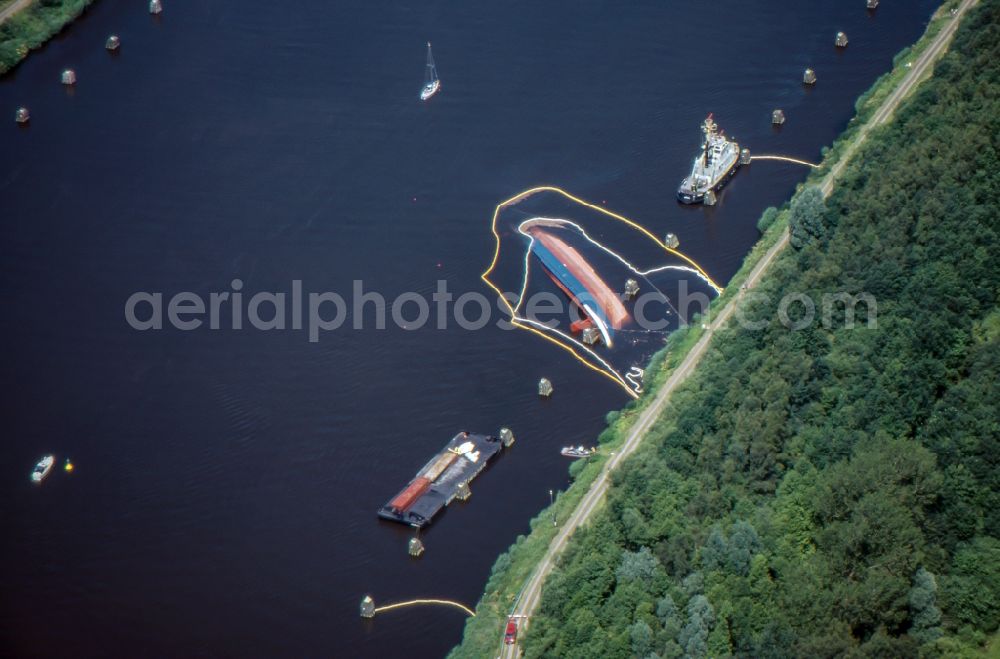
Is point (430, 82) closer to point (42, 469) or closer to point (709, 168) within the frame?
point (709, 168)

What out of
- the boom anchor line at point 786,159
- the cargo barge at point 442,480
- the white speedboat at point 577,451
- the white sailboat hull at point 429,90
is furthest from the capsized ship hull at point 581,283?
the white sailboat hull at point 429,90

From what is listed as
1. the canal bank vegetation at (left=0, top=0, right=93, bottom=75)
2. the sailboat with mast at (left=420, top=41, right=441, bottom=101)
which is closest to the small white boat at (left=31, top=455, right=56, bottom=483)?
the sailboat with mast at (left=420, top=41, right=441, bottom=101)

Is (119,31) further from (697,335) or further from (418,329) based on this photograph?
(697,335)

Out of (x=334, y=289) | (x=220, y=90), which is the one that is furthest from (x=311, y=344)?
(x=220, y=90)

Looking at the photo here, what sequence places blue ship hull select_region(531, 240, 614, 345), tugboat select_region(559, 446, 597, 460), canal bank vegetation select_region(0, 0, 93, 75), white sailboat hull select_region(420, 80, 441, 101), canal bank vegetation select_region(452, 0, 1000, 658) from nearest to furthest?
canal bank vegetation select_region(452, 0, 1000, 658) → tugboat select_region(559, 446, 597, 460) → blue ship hull select_region(531, 240, 614, 345) → white sailboat hull select_region(420, 80, 441, 101) → canal bank vegetation select_region(0, 0, 93, 75)

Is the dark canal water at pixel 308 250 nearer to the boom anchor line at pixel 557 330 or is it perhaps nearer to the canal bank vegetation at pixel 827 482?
the boom anchor line at pixel 557 330

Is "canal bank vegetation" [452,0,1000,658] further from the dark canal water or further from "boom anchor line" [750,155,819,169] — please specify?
"boom anchor line" [750,155,819,169]
